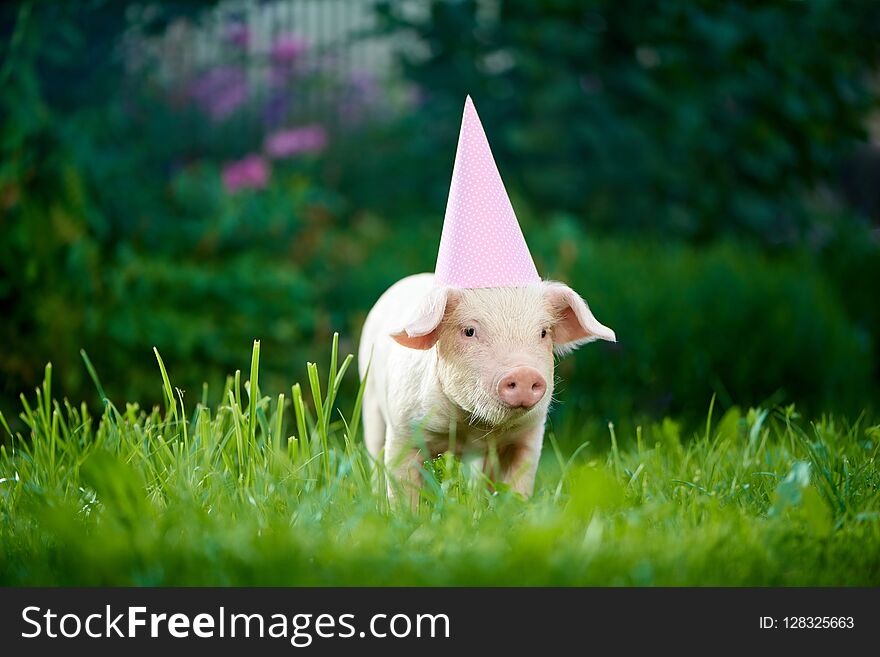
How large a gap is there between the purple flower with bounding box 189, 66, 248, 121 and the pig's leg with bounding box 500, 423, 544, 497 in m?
5.00

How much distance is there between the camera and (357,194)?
7477 mm

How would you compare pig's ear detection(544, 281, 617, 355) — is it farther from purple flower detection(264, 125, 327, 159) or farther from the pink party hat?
purple flower detection(264, 125, 327, 159)

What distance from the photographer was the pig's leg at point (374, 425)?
3264 mm

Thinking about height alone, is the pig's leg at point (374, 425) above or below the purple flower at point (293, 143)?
below

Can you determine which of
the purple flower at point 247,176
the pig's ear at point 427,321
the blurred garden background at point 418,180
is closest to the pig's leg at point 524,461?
the pig's ear at point 427,321

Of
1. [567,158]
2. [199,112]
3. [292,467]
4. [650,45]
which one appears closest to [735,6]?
[650,45]

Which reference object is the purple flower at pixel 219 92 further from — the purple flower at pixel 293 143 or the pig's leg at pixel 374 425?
the pig's leg at pixel 374 425

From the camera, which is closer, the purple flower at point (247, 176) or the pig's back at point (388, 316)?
the pig's back at point (388, 316)

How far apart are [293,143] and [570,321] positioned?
4511mm

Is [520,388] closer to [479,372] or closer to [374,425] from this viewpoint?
[479,372]

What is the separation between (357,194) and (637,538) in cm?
559

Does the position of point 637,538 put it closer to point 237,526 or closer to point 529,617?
point 529,617

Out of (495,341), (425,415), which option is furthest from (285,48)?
(495,341)

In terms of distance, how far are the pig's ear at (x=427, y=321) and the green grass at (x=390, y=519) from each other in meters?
0.23
